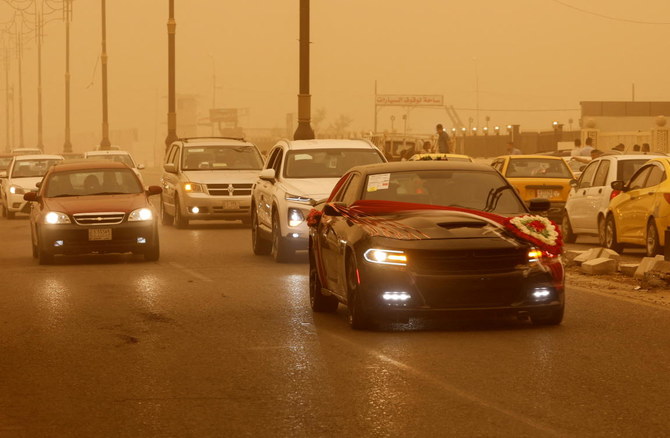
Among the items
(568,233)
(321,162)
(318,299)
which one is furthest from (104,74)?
(318,299)

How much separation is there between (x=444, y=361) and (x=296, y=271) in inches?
A: 336

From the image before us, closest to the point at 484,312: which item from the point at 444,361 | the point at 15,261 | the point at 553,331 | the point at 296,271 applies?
the point at 553,331

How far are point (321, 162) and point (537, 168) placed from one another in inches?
393

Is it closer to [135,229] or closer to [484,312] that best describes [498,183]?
[484,312]

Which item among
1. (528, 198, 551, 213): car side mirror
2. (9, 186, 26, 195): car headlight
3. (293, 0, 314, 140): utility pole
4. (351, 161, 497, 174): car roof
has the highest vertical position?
(293, 0, 314, 140): utility pole

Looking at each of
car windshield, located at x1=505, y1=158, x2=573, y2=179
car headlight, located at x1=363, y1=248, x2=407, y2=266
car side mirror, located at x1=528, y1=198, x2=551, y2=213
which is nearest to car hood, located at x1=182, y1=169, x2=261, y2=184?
car windshield, located at x1=505, y1=158, x2=573, y2=179

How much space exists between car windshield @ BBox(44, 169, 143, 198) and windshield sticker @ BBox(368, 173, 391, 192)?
9.40 m

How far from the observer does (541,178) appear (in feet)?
98.4

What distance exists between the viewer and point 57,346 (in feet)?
37.4

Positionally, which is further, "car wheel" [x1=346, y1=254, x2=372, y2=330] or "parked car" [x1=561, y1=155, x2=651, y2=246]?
"parked car" [x1=561, y1=155, x2=651, y2=246]

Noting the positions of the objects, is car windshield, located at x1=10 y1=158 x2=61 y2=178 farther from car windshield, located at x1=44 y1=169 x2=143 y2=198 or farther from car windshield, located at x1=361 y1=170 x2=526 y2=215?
car windshield, located at x1=361 y1=170 x2=526 y2=215

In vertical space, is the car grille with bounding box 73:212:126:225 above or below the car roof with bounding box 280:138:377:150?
below

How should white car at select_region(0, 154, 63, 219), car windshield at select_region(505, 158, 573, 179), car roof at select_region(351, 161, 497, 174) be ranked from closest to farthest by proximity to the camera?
1. car roof at select_region(351, 161, 497, 174)
2. car windshield at select_region(505, 158, 573, 179)
3. white car at select_region(0, 154, 63, 219)

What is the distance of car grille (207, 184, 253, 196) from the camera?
2942 centimetres
